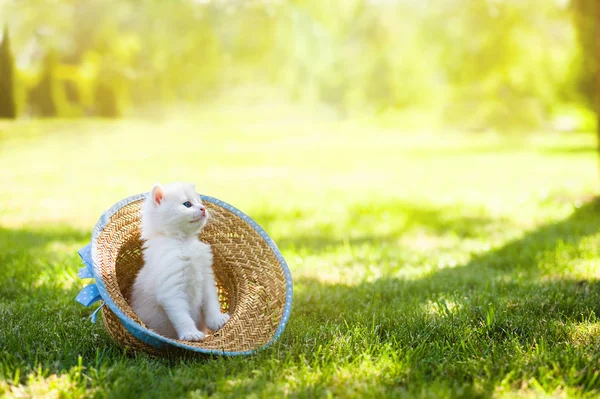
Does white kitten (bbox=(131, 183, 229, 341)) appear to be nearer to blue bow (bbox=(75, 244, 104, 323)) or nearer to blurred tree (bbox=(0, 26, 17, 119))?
blue bow (bbox=(75, 244, 104, 323))

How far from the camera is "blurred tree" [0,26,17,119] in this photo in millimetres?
7746

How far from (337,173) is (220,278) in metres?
7.34

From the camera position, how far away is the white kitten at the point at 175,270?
7.70ft

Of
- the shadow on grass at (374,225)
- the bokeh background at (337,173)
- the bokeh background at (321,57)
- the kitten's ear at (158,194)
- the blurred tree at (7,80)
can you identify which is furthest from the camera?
the bokeh background at (321,57)

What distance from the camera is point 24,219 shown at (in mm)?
5543

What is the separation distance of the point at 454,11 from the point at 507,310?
1472 cm

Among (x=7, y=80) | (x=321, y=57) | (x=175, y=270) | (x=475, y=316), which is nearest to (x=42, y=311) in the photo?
(x=175, y=270)

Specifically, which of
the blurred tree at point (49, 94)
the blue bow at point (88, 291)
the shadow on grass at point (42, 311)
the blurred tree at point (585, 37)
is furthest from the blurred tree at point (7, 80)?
the blurred tree at point (585, 37)

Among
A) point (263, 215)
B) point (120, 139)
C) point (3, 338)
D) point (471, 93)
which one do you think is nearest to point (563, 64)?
point (471, 93)

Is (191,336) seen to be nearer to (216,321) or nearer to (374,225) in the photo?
(216,321)

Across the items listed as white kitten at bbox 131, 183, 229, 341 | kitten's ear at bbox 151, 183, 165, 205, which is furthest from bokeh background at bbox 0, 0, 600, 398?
kitten's ear at bbox 151, 183, 165, 205

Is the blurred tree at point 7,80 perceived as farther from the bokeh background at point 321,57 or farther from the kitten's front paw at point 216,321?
the kitten's front paw at point 216,321

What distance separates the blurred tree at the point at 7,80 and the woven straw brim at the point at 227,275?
20.2 feet

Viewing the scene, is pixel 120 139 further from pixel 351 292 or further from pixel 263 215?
pixel 351 292
